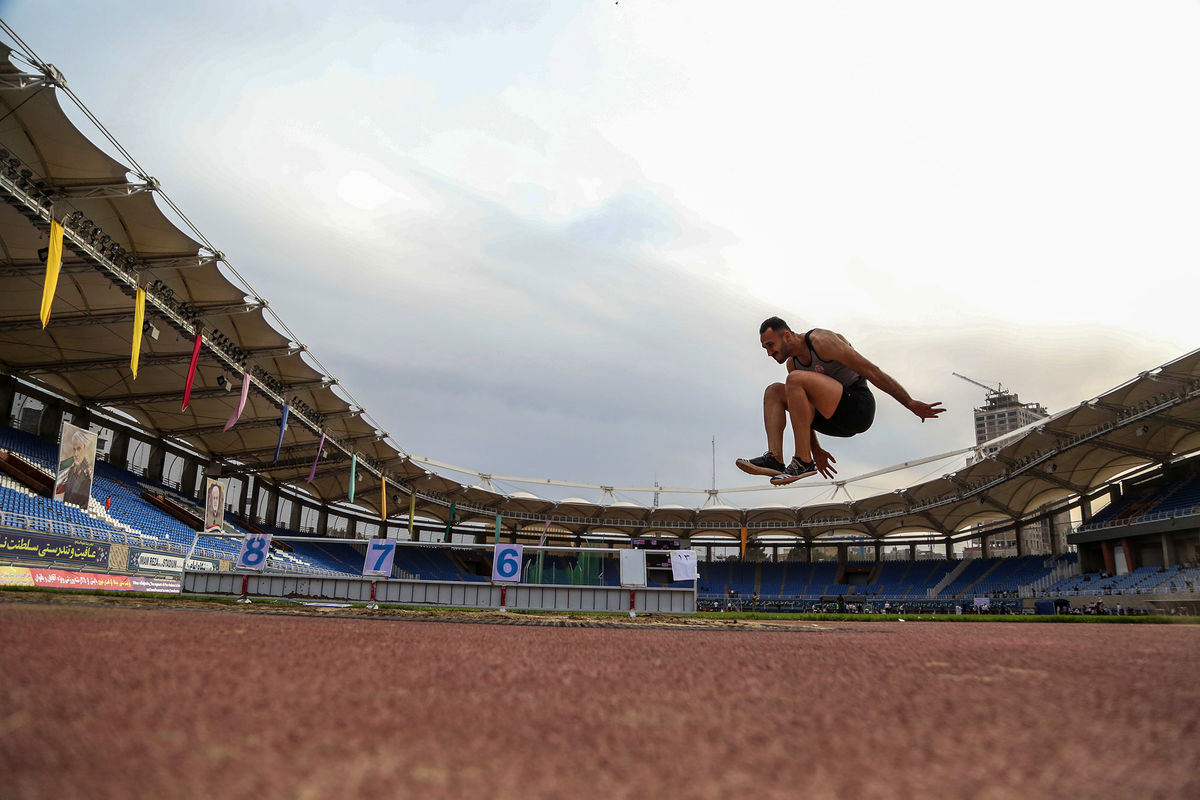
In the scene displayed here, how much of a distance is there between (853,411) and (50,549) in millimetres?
21038

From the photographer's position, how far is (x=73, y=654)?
126 inches

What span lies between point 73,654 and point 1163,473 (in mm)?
47503

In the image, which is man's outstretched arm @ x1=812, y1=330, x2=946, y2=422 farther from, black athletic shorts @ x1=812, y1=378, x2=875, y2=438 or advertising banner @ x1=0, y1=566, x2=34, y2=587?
advertising banner @ x1=0, y1=566, x2=34, y2=587

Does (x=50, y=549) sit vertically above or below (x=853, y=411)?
below

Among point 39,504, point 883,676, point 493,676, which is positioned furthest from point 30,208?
point 883,676

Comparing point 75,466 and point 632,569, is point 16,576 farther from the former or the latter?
point 632,569

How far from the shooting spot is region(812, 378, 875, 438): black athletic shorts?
6695mm

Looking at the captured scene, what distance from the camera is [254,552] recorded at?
17.5 meters

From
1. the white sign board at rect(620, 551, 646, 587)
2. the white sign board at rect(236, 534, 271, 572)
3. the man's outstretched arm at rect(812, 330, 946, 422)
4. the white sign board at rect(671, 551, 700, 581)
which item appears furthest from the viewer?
the white sign board at rect(236, 534, 271, 572)

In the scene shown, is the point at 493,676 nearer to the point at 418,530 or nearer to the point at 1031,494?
the point at 1031,494

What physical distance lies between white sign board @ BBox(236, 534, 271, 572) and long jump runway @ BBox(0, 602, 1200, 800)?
585 inches

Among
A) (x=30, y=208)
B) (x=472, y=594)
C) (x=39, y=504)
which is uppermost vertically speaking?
(x=30, y=208)

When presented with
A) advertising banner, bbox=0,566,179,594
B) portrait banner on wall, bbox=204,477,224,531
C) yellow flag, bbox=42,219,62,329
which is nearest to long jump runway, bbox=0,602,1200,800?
yellow flag, bbox=42,219,62,329

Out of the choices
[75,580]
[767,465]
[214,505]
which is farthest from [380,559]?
[214,505]
